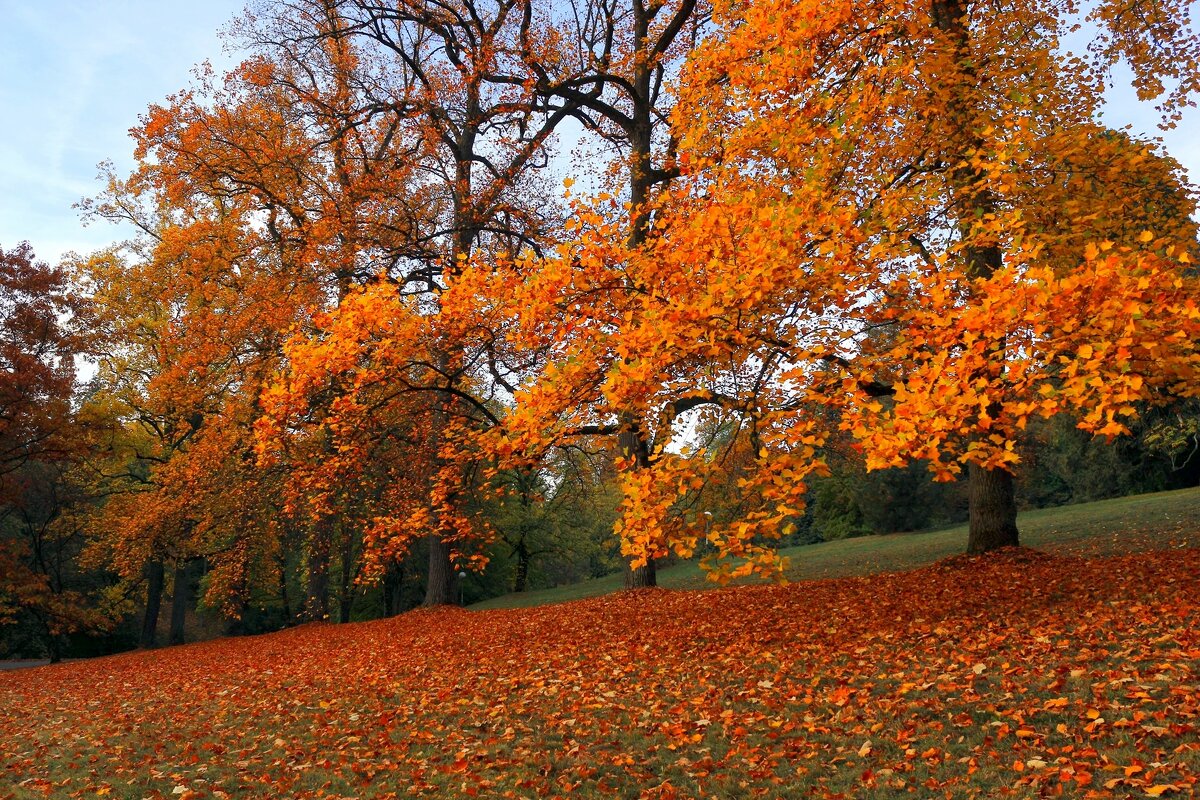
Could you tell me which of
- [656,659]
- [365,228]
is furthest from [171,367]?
[656,659]

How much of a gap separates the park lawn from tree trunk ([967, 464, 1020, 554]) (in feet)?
1.44

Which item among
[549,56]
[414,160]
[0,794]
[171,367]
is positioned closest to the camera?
[0,794]

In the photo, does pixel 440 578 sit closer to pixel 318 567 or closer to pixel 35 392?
pixel 318 567

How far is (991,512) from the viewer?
1107 centimetres

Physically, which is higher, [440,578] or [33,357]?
[33,357]

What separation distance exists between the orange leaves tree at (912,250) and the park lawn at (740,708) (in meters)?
1.58

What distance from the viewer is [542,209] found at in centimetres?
1917

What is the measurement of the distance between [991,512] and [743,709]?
266 inches

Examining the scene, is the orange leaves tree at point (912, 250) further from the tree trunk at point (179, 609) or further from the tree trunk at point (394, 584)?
the tree trunk at point (394, 584)

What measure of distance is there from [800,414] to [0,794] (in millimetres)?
7622

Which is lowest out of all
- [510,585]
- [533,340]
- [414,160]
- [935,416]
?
[510,585]

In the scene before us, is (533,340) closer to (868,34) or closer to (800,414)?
(800,414)

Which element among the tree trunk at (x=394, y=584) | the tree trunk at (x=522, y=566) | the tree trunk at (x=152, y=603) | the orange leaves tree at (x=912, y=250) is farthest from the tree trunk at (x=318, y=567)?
the tree trunk at (x=522, y=566)

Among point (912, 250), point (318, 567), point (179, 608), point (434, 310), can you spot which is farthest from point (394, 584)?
point (912, 250)
